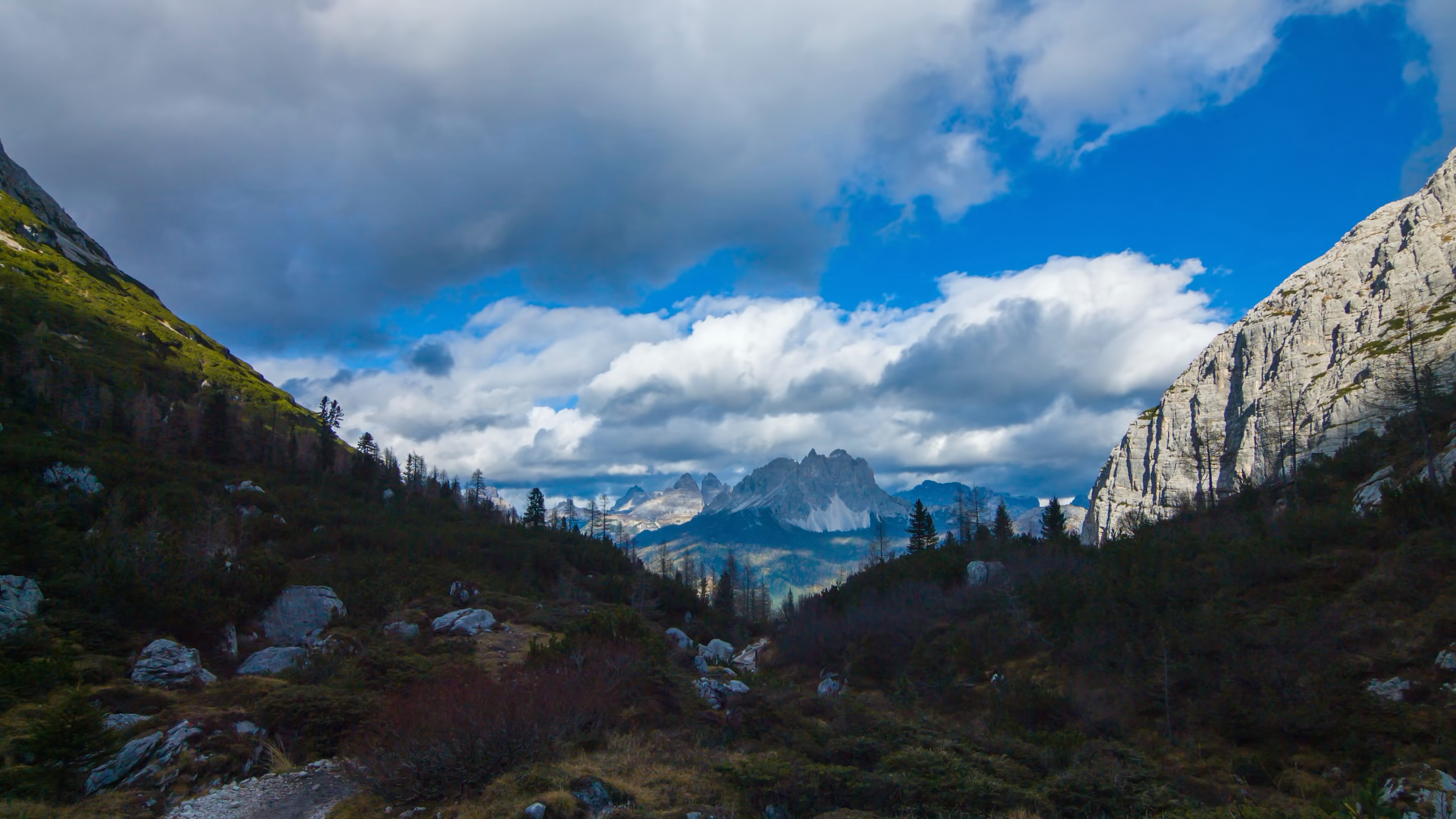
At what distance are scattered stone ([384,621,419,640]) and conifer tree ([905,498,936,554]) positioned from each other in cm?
6249

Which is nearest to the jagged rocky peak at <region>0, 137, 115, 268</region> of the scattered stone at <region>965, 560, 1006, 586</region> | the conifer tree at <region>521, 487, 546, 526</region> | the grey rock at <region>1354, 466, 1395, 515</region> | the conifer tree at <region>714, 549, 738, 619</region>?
the conifer tree at <region>521, 487, 546, 526</region>

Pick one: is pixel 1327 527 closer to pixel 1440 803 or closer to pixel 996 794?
pixel 1440 803

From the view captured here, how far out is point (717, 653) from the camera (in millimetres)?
47781

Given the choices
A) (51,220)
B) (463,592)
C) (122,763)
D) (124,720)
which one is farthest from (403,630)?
(51,220)

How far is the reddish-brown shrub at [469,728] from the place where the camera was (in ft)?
40.5

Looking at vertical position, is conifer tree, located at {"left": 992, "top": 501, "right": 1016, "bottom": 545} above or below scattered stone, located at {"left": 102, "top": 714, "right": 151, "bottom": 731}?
above

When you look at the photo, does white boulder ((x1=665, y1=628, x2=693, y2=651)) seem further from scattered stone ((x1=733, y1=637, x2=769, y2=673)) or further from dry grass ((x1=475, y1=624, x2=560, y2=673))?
dry grass ((x1=475, y1=624, x2=560, y2=673))

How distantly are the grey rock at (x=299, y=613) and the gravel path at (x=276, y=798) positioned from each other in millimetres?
15510

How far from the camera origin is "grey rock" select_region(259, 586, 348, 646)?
28.0 metres

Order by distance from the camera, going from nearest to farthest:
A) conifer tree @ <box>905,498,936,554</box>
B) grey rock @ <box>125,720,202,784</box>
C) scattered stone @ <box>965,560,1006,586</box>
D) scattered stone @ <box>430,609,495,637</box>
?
grey rock @ <box>125,720,202,784</box>
scattered stone @ <box>430,609,495,637</box>
scattered stone @ <box>965,560,1006,586</box>
conifer tree @ <box>905,498,936,554</box>

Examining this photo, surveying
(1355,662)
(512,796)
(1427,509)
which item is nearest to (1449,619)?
(1355,662)

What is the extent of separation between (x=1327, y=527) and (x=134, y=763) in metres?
40.2

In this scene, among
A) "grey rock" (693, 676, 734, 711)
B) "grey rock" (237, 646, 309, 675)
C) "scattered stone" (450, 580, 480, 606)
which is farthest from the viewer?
"scattered stone" (450, 580, 480, 606)

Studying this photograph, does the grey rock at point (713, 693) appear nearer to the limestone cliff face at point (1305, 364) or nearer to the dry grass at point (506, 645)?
the dry grass at point (506, 645)
